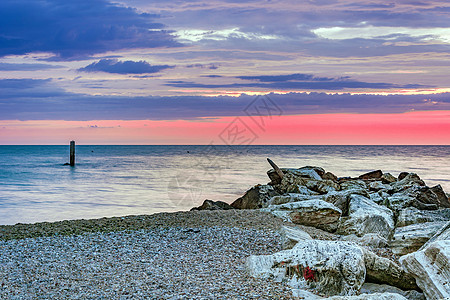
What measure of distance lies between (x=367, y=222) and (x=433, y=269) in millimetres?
4205

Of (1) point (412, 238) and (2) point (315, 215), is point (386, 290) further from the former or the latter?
(2) point (315, 215)

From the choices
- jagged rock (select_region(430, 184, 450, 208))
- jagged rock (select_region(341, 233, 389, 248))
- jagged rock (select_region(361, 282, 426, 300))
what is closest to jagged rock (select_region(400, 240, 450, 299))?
jagged rock (select_region(361, 282, 426, 300))

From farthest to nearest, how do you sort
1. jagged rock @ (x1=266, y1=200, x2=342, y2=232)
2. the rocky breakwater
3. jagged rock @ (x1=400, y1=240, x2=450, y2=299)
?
jagged rock @ (x1=266, y1=200, x2=342, y2=232) → the rocky breakwater → jagged rock @ (x1=400, y1=240, x2=450, y2=299)

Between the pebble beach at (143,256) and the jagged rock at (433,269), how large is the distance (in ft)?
5.23

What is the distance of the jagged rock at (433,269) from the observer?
16.9 ft

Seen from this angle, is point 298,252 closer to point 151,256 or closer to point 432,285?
point 432,285

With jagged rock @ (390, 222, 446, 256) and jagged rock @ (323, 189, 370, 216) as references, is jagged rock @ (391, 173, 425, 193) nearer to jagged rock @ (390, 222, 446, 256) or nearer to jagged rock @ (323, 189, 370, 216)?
jagged rock @ (323, 189, 370, 216)

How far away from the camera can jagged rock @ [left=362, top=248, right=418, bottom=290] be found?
615cm

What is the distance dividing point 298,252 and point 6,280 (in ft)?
13.6

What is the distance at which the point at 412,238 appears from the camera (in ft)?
25.4

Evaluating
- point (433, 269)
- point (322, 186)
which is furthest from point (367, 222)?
point (322, 186)

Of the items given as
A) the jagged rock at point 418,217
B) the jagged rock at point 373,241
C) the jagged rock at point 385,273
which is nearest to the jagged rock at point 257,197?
the jagged rock at point 418,217

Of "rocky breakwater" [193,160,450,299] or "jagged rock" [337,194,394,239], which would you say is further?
"jagged rock" [337,194,394,239]

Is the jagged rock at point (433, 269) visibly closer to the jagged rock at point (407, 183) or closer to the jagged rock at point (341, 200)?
the jagged rock at point (341, 200)
